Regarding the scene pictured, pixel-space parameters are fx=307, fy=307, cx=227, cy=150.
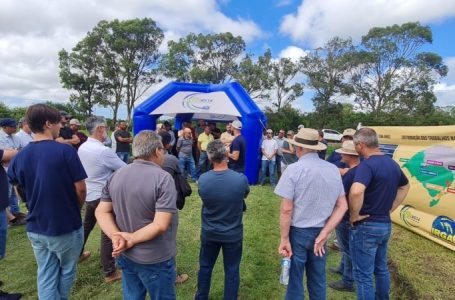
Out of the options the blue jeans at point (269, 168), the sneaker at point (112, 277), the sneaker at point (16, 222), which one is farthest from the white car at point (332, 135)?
the sneaker at point (112, 277)

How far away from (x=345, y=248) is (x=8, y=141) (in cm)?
528

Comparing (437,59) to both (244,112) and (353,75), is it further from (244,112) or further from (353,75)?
(244,112)

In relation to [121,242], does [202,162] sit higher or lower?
lower

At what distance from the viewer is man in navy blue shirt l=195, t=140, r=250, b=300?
8.84ft

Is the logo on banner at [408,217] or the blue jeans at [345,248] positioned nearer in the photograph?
the blue jeans at [345,248]

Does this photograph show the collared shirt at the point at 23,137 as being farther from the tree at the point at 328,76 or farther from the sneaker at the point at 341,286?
the tree at the point at 328,76

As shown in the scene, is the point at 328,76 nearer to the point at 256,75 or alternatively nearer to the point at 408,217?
the point at 256,75

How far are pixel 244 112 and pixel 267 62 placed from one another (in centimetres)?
2368

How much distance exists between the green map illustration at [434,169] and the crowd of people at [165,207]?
8.23 feet

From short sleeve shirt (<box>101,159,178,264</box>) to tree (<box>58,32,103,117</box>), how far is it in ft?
94.0

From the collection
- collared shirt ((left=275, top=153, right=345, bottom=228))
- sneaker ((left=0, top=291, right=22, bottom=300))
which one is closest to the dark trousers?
sneaker ((left=0, top=291, right=22, bottom=300))

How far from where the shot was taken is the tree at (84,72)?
87.5ft

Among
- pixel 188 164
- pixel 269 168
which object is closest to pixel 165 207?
pixel 188 164

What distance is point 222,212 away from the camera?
2.74 meters
